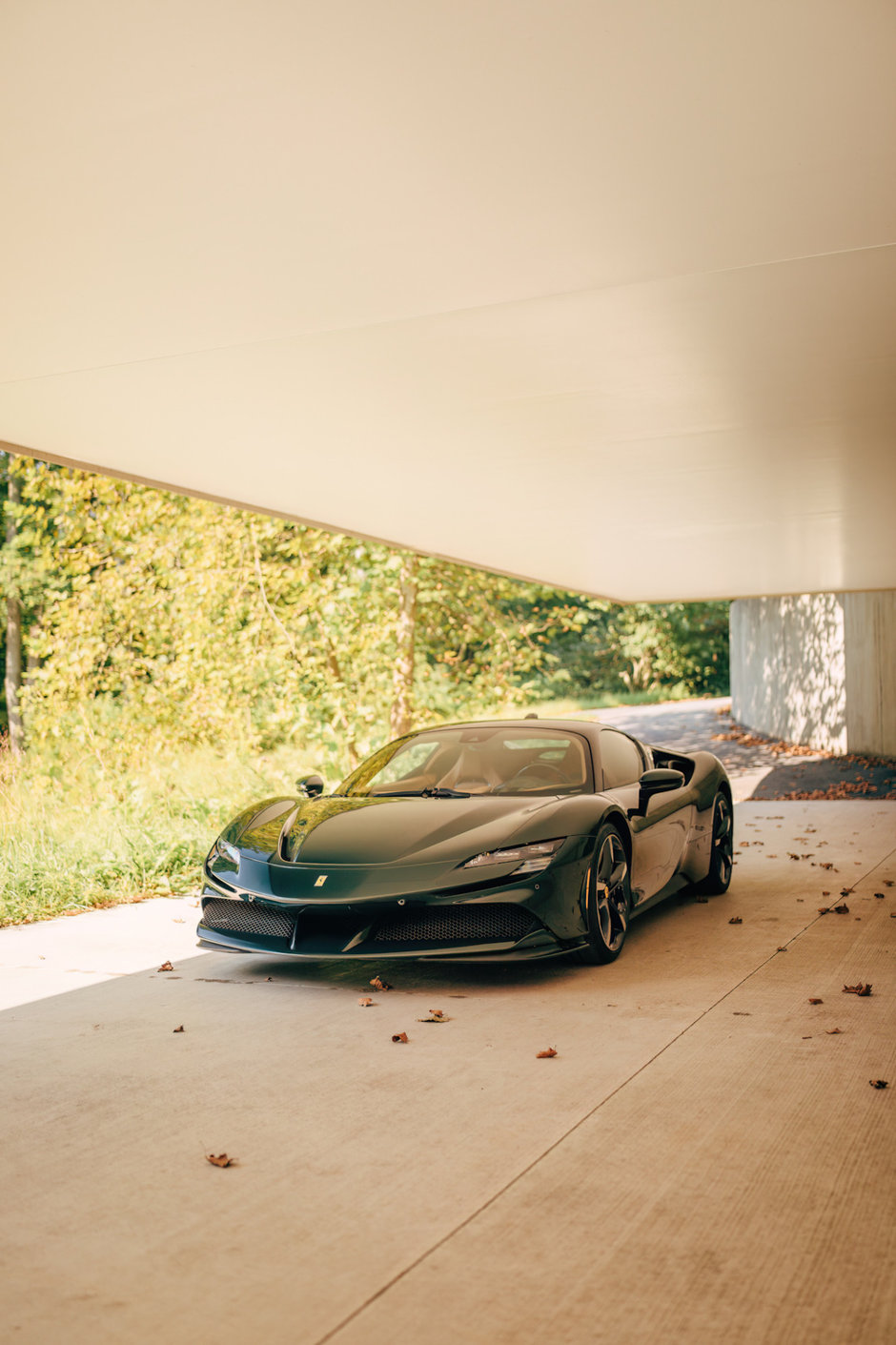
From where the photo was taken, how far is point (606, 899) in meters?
5.50

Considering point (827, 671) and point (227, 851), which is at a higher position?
point (827, 671)

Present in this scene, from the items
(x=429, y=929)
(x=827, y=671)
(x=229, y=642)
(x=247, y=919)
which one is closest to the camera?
(x=429, y=929)

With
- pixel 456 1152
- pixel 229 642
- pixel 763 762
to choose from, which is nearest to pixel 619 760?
pixel 456 1152

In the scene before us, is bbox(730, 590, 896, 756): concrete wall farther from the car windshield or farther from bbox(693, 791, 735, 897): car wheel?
the car windshield

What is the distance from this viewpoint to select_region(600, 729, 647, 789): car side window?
252 inches

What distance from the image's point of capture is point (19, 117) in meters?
3.11

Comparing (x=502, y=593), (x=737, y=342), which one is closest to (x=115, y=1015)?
(x=737, y=342)

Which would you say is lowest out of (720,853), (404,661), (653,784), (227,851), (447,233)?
(720,853)

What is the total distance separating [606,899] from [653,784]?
0.96 meters

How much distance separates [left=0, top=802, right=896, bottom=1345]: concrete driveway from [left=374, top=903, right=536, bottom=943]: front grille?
265 mm

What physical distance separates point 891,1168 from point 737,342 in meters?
3.50

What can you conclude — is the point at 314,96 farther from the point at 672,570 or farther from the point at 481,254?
the point at 672,570

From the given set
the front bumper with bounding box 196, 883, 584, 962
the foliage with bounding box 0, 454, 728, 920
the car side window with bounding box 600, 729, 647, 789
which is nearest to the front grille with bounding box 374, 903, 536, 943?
the front bumper with bounding box 196, 883, 584, 962

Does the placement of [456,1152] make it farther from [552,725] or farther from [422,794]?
[552,725]
